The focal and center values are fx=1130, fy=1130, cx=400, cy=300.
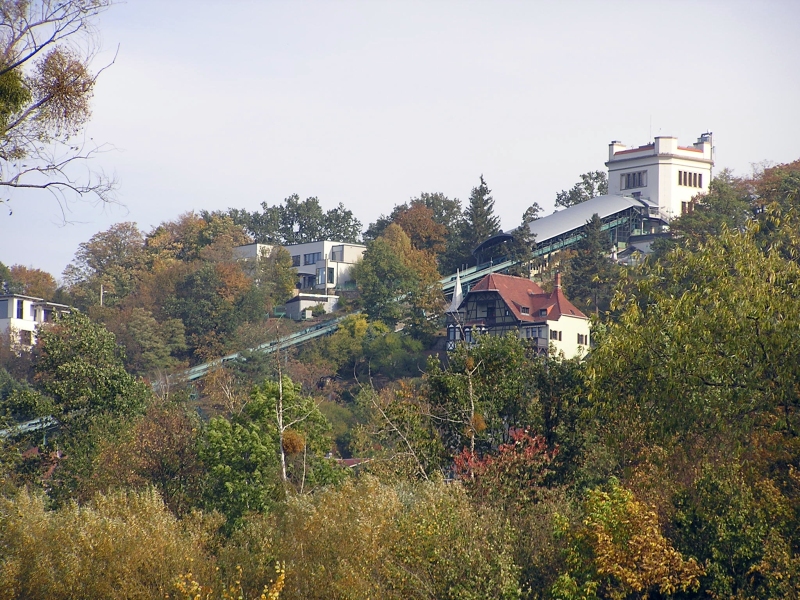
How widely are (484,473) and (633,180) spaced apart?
70.9 m

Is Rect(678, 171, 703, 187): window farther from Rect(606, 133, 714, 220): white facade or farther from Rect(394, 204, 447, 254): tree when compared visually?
Rect(394, 204, 447, 254): tree

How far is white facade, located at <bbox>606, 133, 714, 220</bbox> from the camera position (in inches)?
3533

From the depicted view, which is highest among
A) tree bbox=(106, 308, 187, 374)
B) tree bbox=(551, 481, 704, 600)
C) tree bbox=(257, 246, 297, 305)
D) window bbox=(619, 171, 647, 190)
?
window bbox=(619, 171, 647, 190)

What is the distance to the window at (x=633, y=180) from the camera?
91312 millimetres

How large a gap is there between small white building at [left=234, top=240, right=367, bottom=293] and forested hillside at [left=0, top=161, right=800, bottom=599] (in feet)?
169

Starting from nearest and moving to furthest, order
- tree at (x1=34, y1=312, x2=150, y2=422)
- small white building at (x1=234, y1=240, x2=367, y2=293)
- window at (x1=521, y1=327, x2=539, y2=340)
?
tree at (x1=34, y1=312, x2=150, y2=422) → window at (x1=521, y1=327, x2=539, y2=340) → small white building at (x1=234, y1=240, x2=367, y2=293)

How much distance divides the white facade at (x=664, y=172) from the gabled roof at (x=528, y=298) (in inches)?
777

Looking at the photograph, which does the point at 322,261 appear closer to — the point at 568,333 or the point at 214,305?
the point at 214,305

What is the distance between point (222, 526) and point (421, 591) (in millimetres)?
10491

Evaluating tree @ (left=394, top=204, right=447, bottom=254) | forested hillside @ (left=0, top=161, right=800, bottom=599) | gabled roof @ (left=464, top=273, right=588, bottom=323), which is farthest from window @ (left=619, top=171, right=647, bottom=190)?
forested hillside @ (left=0, top=161, right=800, bottom=599)

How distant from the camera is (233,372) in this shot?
230 ft

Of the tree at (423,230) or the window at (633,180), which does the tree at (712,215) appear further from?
the tree at (423,230)

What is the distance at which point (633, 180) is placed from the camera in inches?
3629

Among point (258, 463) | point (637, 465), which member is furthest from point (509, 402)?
point (258, 463)
